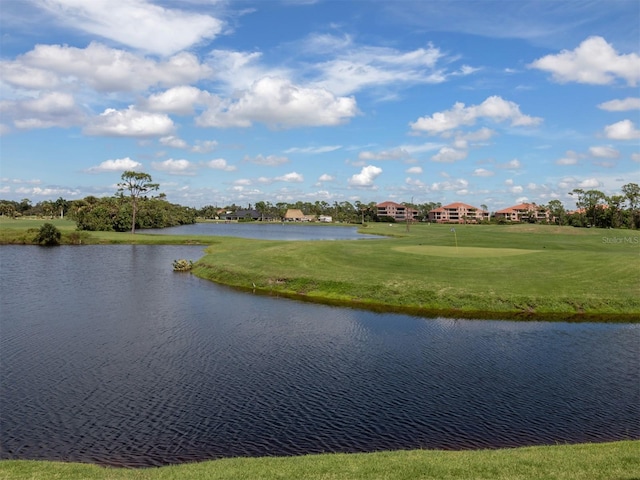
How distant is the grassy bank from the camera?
4459 centimetres

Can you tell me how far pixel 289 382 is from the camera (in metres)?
26.2

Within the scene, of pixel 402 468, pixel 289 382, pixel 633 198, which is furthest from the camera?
pixel 633 198

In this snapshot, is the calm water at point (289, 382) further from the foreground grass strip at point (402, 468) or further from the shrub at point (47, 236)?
the shrub at point (47, 236)

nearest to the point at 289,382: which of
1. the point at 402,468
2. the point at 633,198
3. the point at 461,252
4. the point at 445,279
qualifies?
the point at 402,468

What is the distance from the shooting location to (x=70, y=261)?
250ft

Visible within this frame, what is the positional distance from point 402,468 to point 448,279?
38.5 m

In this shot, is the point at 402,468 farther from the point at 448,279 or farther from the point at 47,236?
the point at 47,236

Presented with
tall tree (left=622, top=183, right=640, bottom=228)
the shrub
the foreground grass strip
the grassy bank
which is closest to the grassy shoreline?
the grassy bank

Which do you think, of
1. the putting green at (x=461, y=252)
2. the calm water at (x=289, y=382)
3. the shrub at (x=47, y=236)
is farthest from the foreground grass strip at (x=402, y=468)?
the shrub at (x=47, y=236)

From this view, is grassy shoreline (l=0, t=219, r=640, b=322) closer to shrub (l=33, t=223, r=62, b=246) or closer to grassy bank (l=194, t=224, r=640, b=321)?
grassy bank (l=194, t=224, r=640, b=321)

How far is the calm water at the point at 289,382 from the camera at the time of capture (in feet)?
66.1

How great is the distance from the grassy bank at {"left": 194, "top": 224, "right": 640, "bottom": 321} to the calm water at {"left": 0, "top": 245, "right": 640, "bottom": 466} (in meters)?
4.19

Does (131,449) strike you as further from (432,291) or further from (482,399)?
(432,291)

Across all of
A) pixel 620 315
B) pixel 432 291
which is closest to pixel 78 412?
pixel 432 291
